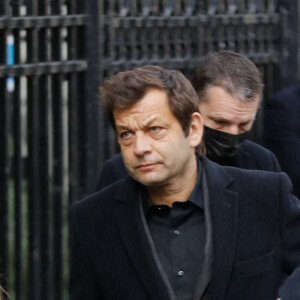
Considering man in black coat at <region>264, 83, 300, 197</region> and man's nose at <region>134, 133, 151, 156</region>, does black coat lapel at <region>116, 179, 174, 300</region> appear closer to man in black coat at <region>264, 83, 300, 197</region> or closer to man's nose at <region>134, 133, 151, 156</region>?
man's nose at <region>134, 133, 151, 156</region>

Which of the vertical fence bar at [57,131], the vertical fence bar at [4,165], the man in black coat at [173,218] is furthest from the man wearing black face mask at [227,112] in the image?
the vertical fence bar at [57,131]

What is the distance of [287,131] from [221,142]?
67.7 inches

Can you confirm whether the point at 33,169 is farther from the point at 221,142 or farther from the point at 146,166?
the point at 146,166

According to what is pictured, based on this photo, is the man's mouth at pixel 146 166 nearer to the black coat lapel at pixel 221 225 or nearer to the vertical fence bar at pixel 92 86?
the black coat lapel at pixel 221 225

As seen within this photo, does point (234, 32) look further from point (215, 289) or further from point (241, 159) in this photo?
point (215, 289)

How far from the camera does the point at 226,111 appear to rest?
5164 mm

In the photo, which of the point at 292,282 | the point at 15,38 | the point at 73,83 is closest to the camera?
the point at 292,282

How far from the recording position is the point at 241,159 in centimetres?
543

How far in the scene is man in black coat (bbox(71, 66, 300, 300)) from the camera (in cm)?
427

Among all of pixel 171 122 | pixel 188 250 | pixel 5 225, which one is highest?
pixel 171 122

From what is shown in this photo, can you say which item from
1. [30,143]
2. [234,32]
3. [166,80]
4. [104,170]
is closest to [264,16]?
[234,32]

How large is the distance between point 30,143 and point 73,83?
49 cm

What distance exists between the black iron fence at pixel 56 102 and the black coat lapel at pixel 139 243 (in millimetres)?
1868

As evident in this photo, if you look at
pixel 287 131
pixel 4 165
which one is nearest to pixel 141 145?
pixel 4 165
